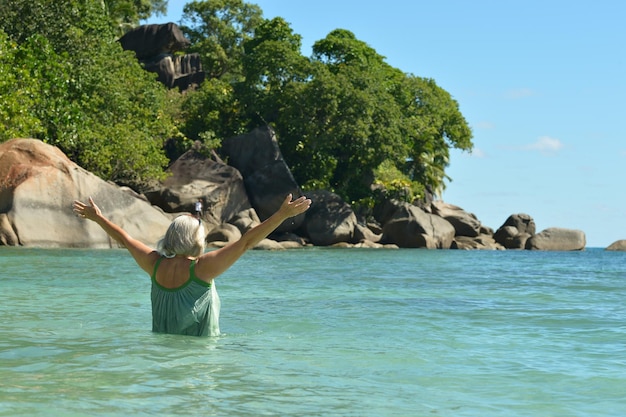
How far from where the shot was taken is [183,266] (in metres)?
6.61

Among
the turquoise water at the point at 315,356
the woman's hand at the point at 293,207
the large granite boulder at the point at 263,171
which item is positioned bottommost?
the turquoise water at the point at 315,356

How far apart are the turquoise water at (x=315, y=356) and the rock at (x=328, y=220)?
27.7m

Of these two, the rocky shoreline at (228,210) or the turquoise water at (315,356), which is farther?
the rocky shoreline at (228,210)

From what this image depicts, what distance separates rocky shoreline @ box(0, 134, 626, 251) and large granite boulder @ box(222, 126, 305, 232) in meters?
0.05

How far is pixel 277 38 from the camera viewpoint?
47062 mm

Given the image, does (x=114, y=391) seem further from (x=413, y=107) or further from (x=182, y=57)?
(x=182, y=57)

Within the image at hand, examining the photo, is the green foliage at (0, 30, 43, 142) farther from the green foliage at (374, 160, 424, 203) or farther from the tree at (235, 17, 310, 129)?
the green foliage at (374, 160, 424, 203)

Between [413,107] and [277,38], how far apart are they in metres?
9.27

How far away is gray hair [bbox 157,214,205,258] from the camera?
6.33 meters

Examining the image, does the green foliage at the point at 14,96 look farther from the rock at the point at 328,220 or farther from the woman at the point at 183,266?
the woman at the point at 183,266

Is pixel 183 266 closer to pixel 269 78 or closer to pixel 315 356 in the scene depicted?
pixel 315 356

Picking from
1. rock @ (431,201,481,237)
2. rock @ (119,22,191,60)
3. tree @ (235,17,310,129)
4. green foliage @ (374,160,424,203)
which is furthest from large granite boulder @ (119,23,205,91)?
rock @ (431,201,481,237)

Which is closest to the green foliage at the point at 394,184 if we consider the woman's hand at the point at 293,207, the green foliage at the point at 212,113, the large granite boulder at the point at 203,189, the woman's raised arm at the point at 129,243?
the green foliage at the point at 212,113

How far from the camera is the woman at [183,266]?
6.32 meters
